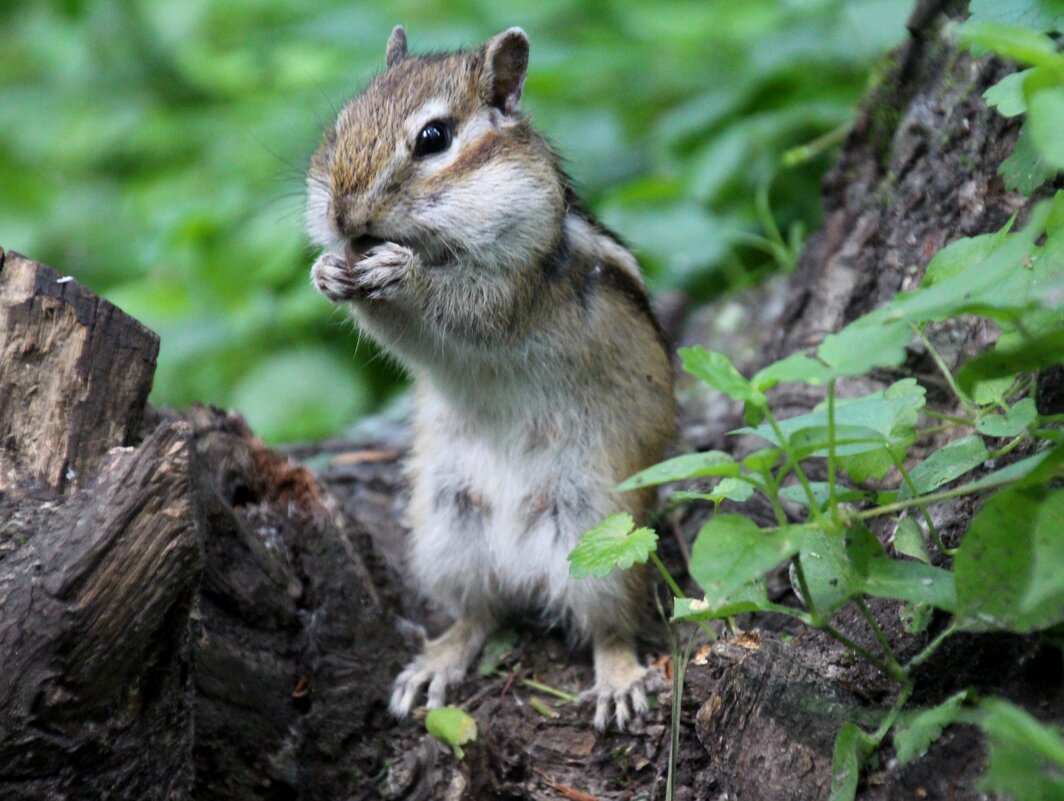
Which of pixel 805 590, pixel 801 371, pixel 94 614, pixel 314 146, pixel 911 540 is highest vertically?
pixel 314 146

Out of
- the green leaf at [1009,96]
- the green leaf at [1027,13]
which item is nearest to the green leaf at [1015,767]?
the green leaf at [1009,96]

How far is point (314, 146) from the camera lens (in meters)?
5.45

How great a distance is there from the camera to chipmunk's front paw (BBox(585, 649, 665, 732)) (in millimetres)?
2842

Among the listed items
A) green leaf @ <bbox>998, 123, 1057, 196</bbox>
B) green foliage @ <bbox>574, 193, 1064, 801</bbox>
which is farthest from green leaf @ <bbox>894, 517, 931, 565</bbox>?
green leaf @ <bbox>998, 123, 1057, 196</bbox>

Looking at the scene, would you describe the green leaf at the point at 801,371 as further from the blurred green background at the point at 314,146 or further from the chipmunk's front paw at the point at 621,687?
the blurred green background at the point at 314,146

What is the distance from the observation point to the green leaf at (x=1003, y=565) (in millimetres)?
1778

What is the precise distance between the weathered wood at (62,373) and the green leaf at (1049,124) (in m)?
1.71

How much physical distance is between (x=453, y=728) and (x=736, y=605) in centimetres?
91

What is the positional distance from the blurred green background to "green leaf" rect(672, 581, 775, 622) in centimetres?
214

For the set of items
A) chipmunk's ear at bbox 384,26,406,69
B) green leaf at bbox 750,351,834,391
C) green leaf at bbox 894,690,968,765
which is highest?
chipmunk's ear at bbox 384,26,406,69

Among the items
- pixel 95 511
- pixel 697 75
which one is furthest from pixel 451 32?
pixel 95 511

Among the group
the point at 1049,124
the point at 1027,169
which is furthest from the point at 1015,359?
the point at 1027,169

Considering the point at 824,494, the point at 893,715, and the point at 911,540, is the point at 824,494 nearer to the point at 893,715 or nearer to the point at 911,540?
the point at 911,540

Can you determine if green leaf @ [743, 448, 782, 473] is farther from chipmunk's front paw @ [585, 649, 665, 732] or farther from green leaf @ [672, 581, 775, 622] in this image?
chipmunk's front paw @ [585, 649, 665, 732]
